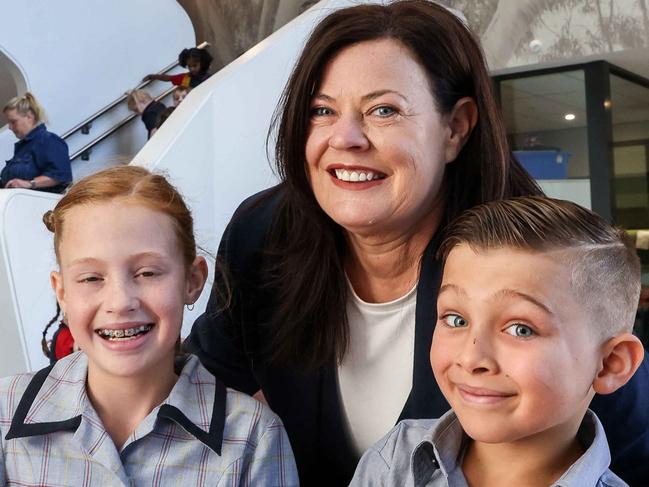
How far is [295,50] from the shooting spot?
5.75m

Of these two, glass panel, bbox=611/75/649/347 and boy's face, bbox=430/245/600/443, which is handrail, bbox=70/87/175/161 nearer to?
glass panel, bbox=611/75/649/347

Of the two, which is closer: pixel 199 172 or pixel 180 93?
pixel 199 172

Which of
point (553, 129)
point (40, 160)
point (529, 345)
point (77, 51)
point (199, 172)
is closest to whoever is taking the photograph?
point (529, 345)

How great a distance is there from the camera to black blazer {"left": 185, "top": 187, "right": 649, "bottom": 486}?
5.46ft

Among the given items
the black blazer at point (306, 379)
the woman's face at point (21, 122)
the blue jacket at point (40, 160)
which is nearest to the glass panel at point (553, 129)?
the blue jacket at point (40, 160)

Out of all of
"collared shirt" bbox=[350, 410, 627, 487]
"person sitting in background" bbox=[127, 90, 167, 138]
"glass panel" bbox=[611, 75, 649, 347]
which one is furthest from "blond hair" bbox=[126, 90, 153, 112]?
"collared shirt" bbox=[350, 410, 627, 487]

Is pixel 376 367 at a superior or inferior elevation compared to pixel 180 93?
inferior

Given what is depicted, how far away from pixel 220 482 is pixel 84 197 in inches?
26.4

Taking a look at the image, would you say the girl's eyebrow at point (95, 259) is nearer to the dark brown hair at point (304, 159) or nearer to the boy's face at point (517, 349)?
the dark brown hair at point (304, 159)

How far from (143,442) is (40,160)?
4.46 meters

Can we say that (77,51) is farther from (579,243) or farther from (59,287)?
(579,243)

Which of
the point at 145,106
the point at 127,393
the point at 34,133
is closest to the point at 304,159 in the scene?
the point at 127,393

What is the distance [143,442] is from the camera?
1692mm

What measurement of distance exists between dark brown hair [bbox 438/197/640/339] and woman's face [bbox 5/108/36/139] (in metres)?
5.27
